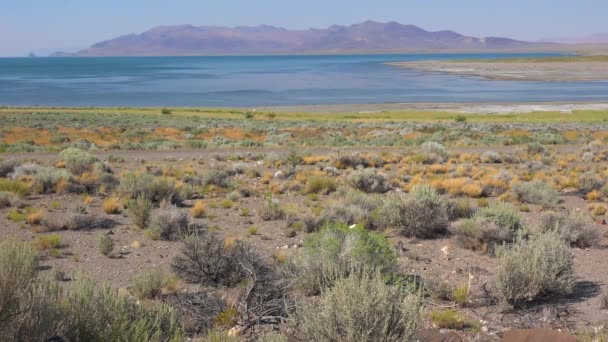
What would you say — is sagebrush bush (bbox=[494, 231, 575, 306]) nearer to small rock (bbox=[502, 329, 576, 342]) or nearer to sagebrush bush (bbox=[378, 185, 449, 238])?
small rock (bbox=[502, 329, 576, 342])

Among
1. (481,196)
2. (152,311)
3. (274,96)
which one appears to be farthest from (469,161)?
(274,96)

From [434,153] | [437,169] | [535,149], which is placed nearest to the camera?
[437,169]

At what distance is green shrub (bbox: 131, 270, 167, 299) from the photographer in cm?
727

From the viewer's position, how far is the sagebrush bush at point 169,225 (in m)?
10.8

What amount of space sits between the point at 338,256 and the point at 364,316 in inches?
114

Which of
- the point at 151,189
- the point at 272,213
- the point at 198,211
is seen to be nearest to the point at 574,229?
the point at 272,213

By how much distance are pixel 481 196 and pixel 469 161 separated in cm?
762

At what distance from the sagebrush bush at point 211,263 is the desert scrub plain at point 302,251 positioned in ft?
0.07

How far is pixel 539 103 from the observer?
69.2 meters

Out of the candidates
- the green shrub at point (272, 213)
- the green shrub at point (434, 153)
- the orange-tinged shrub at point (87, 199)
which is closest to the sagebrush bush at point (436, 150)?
the green shrub at point (434, 153)

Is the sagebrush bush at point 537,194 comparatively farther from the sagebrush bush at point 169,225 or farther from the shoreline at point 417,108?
the shoreline at point 417,108

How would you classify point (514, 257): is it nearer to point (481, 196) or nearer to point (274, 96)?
point (481, 196)

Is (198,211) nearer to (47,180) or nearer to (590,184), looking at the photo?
(47,180)

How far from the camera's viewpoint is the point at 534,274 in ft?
23.8
